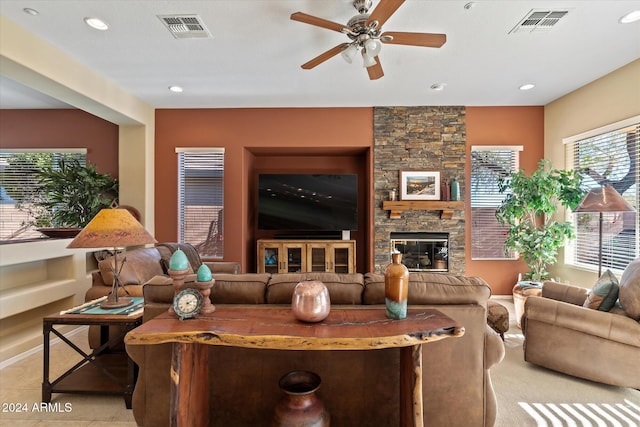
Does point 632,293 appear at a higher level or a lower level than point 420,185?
lower

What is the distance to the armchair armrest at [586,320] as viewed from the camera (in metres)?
2.15

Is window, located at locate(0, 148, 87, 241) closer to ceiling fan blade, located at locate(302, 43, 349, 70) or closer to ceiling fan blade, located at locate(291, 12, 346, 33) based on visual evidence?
ceiling fan blade, located at locate(302, 43, 349, 70)

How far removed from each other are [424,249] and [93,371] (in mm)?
4063

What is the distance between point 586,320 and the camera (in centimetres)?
226

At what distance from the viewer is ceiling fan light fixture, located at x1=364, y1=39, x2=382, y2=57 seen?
7.65 feet

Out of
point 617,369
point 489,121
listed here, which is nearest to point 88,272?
point 617,369

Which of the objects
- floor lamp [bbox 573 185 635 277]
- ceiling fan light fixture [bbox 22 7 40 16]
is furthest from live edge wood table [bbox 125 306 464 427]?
ceiling fan light fixture [bbox 22 7 40 16]

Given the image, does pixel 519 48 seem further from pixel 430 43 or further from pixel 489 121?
pixel 489 121

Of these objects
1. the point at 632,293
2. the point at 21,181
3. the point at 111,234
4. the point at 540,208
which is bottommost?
the point at 632,293

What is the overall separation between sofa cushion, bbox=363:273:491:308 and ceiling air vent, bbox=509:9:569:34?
2.25m

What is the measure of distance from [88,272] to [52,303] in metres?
0.48

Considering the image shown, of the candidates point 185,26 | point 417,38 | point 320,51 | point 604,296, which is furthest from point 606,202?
point 185,26

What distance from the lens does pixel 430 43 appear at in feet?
7.67

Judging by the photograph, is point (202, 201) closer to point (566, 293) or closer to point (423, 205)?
point (423, 205)
